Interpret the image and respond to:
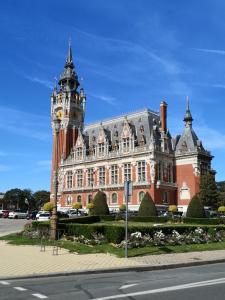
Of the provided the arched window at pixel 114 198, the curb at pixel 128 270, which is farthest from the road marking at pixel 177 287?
the arched window at pixel 114 198

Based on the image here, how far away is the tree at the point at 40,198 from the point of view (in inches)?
5433

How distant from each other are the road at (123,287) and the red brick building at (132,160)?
57.7 meters

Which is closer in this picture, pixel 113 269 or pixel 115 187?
pixel 113 269

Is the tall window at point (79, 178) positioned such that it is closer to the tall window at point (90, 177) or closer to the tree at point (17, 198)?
the tall window at point (90, 177)

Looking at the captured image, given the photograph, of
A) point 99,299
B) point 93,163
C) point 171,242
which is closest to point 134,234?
point 171,242

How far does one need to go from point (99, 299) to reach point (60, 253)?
969 cm

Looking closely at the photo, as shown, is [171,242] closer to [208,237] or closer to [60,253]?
[208,237]

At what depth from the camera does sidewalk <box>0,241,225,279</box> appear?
1448cm

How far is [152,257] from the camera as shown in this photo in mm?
18750

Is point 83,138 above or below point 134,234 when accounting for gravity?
above

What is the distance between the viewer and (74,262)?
16.6 meters

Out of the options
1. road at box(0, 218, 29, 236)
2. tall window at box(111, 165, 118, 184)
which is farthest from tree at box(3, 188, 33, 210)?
road at box(0, 218, 29, 236)

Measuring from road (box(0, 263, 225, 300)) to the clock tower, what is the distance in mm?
75365

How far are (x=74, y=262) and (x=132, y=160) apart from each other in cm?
5939
